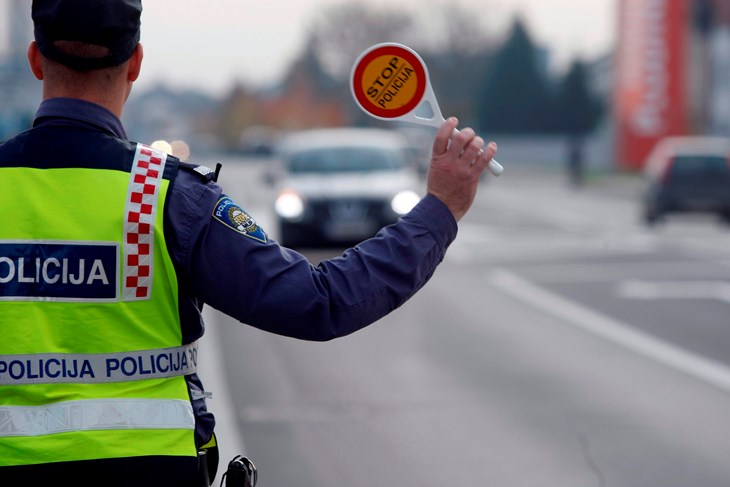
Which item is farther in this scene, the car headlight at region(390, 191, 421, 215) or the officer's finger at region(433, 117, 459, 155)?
the car headlight at region(390, 191, 421, 215)

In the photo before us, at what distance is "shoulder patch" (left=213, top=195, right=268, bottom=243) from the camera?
87.4 inches

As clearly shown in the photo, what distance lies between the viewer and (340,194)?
682 inches

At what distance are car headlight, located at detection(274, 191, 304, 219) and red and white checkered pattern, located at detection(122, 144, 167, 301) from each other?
15063 millimetres

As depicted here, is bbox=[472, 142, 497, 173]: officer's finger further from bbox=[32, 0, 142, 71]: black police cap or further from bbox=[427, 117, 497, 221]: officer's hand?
bbox=[32, 0, 142, 71]: black police cap

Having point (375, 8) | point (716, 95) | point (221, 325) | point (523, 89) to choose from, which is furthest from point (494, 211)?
point (375, 8)

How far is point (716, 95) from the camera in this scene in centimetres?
6306

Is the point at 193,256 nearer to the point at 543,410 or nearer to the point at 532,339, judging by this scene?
the point at 543,410

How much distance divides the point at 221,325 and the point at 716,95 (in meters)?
54.4

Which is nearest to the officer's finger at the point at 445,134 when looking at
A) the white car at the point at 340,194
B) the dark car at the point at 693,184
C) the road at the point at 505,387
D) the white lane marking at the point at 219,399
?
the white lane marking at the point at 219,399

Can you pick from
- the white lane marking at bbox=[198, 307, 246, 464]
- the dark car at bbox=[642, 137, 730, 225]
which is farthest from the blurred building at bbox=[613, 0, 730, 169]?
the white lane marking at bbox=[198, 307, 246, 464]

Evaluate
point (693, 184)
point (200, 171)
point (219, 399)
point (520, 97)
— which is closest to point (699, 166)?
point (693, 184)

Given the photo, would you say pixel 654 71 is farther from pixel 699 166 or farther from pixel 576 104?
pixel 699 166

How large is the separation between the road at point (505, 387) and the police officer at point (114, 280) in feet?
13.2

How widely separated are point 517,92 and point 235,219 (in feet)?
273
